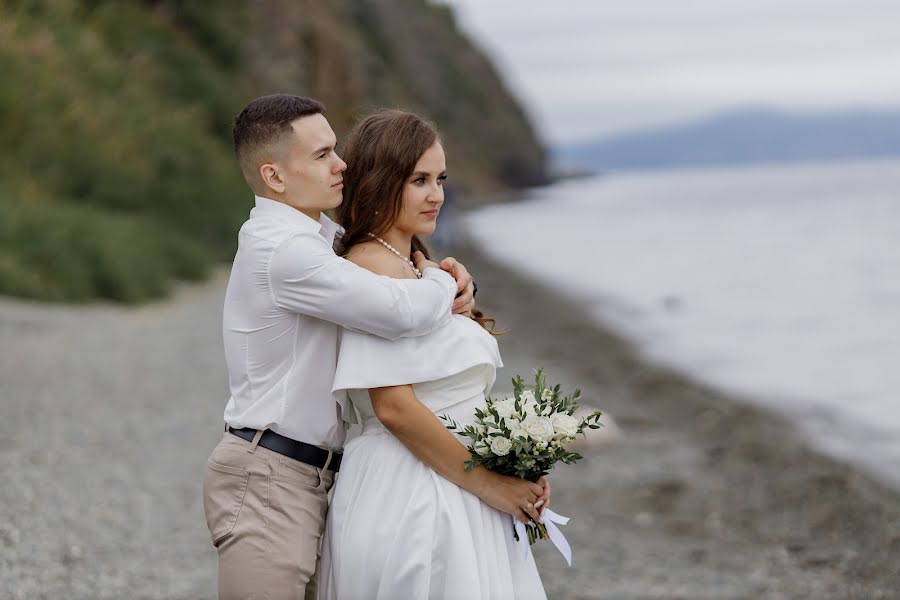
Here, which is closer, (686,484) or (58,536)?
(58,536)

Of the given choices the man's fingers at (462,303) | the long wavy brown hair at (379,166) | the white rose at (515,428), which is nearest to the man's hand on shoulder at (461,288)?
the man's fingers at (462,303)

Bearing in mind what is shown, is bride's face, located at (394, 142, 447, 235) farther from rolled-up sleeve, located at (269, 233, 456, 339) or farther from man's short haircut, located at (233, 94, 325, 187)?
man's short haircut, located at (233, 94, 325, 187)

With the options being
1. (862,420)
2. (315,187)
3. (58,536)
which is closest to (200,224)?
(862,420)

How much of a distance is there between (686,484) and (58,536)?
4.35 metres

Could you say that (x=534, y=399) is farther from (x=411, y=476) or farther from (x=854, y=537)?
(x=854, y=537)

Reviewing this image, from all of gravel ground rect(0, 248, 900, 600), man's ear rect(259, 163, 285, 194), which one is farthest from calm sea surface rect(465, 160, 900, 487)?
man's ear rect(259, 163, 285, 194)

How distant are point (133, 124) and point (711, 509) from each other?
16.1 metres

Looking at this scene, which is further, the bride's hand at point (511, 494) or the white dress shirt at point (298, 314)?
the bride's hand at point (511, 494)

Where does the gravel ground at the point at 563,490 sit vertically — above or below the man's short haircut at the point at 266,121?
below

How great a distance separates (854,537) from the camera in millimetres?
7027

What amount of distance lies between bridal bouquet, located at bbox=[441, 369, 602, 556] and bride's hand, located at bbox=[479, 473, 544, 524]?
0.07 feet

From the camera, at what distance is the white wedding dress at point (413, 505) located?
3.03m

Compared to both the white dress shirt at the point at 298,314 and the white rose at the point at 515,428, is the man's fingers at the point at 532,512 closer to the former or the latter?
the white rose at the point at 515,428

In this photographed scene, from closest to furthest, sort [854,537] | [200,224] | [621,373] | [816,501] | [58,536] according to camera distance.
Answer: [58,536] < [854,537] < [816,501] < [621,373] < [200,224]
